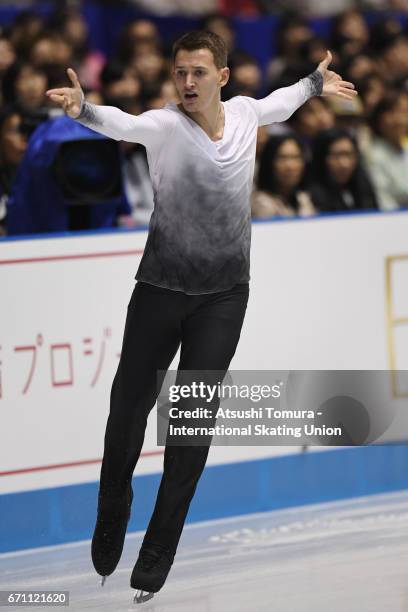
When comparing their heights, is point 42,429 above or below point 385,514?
above

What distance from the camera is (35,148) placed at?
6.04 metres

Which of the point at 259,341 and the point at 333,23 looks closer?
the point at 259,341

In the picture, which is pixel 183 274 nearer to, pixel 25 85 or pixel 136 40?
pixel 25 85

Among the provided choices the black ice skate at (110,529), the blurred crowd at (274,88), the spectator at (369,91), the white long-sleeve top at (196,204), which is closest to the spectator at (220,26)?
the blurred crowd at (274,88)

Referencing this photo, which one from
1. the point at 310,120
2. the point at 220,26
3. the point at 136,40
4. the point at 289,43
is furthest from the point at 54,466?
the point at 289,43

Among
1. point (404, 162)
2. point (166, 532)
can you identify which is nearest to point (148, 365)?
point (166, 532)

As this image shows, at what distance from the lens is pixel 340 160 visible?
7641mm

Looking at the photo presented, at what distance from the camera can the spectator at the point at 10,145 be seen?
22.2 ft

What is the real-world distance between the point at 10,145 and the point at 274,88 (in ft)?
8.17

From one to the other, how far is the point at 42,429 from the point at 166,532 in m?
1.32

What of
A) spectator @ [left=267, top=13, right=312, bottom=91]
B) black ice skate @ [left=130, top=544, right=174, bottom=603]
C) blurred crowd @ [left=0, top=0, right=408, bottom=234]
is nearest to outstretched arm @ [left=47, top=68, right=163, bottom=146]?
black ice skate @ [left=130, top=544, right=174, bottom=603]

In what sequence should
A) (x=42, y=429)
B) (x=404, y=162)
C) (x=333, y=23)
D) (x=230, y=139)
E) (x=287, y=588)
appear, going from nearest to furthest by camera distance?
(x=230, y=139) < (x=287, y=588) < (x=42, y=429) < (x=404, y=162) < (x=333, y=23)

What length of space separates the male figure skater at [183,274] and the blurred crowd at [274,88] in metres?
1.68

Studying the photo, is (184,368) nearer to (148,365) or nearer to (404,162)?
(148,365)
